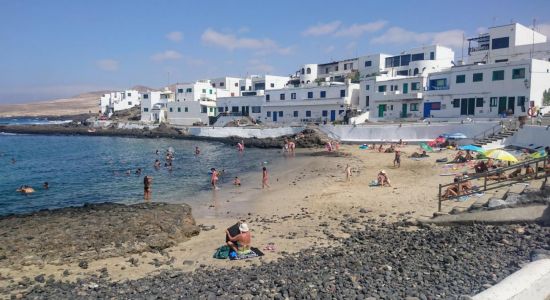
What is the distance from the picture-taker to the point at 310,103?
59.7 metres

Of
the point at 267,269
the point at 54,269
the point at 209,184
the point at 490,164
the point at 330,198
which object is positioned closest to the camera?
the point at 267,269

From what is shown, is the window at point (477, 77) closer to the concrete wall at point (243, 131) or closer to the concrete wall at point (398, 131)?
the concrete wall at point (398, 131)

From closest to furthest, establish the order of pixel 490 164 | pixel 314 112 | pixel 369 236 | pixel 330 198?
pixel 369 236, pixel 330 198, pixel 490 164, pixel 314 112

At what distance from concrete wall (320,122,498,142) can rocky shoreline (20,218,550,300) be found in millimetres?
27350

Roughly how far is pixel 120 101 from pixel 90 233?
9969cm

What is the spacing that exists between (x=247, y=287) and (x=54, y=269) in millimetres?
5948

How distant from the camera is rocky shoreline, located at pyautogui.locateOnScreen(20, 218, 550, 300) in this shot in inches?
333

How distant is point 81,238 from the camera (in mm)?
13031

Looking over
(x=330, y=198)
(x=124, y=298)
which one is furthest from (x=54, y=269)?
(x=330, y=198)

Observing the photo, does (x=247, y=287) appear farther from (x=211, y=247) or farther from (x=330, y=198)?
(x=330, y=198)

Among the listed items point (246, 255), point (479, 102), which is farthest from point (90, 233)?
point (479, 102)

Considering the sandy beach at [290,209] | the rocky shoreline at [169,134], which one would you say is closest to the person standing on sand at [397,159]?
the sandy beach at [290,209]

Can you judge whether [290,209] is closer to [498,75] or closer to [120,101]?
[498,75]

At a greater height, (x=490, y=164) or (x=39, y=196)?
(x=490, y=164)
